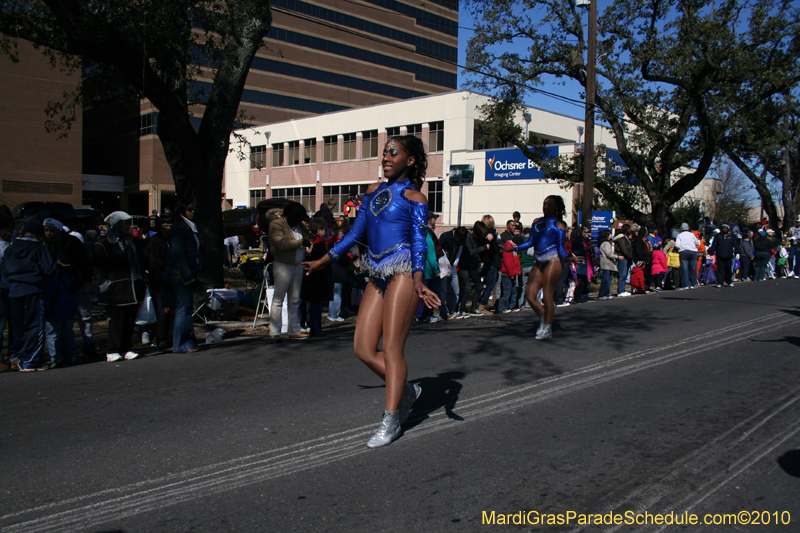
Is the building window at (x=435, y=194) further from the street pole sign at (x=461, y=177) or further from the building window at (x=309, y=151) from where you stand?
the building window at (x=309, y=151)

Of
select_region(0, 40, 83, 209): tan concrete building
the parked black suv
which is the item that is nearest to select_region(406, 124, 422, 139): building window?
the parked black suv

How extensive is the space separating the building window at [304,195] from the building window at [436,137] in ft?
40.1

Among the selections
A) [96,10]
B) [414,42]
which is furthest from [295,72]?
[96,10]

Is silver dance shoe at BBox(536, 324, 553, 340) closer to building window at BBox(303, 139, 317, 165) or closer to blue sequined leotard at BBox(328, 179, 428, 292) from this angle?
blue sequined leotard at BBox(328, 179, 428, 292)

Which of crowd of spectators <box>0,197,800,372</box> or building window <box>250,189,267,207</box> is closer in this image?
crowd of spectators <box>0,197,800,372</box>

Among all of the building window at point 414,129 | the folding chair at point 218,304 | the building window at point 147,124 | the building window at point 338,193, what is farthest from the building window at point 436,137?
the folding chair at point 218,304

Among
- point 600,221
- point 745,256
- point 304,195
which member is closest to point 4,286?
point 600,221

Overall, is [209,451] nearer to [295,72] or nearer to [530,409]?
[530,409]

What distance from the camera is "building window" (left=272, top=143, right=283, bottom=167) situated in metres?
52.4

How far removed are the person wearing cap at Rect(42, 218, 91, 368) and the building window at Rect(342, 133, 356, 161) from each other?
4029 cm

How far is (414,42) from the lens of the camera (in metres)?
70.4

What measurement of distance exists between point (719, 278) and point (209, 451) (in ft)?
57.9

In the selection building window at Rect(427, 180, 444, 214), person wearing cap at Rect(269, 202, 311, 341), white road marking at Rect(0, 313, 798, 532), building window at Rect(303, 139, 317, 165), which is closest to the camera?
white road marking at Rect(0, 313, 798, 532)

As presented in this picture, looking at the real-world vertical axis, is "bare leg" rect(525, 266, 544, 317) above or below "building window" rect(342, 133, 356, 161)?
below
